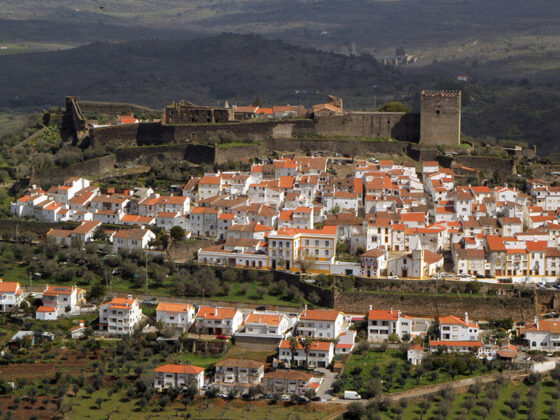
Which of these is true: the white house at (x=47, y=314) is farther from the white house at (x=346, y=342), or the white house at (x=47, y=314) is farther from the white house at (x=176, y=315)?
the white house at (x=346, y=342)

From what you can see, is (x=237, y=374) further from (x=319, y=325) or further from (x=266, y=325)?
(x=319, y=325)

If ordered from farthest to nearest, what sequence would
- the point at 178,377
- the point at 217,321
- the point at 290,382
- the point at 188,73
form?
1. the point at 188,73
2. the point at 217,321
3. the point at 178,377
4. the point at 290,382

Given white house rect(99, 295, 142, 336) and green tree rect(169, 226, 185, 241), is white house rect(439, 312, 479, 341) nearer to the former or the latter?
white house rect(99, 295, 142, 336)

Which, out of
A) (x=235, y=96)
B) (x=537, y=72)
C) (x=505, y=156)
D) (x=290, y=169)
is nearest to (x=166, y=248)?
(x=290, y=169)

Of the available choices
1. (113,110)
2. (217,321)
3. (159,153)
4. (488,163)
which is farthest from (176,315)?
(113,110)

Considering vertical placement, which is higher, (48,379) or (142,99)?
(142,99)

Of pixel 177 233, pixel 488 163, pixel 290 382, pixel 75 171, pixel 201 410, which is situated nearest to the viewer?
pixel 201 410

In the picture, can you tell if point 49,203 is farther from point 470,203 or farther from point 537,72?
point 537,72
